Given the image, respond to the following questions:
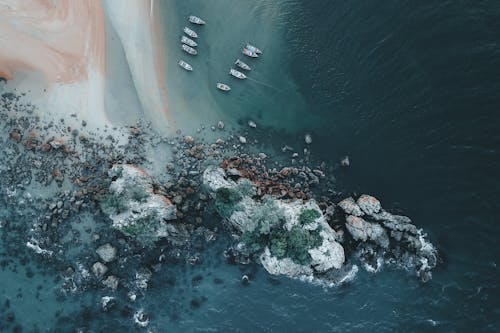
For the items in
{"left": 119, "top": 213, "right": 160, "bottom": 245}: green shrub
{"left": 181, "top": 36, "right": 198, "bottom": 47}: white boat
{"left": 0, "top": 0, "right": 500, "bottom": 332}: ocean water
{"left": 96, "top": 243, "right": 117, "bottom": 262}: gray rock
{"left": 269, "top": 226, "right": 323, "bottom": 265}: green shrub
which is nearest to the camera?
{"left": 0, "top": 0, "right": 500, "bottom": 332}: ocean water

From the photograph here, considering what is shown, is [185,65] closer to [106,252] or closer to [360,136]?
[360,136]

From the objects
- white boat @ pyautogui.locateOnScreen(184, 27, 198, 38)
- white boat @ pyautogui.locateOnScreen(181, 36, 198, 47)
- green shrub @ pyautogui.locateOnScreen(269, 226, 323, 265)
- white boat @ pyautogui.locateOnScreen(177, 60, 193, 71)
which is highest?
white boat @ pyautogui.locateOnScreen(184, 27, 198, 38)

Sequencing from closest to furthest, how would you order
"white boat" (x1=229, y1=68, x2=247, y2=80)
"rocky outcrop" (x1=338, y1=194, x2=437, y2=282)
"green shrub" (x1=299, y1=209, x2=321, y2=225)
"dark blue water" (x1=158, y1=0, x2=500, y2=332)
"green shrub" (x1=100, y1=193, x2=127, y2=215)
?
"dark blue water" (x1=158, y1=0, x2=500, y2=332)
"green shrub" (x1=299, y1=209, x2=321, y2=225)
"rocky outcrop" (x1=338, y1=194, x2=437, y2=282)
"green shrub" (x1=100, y1=193, x2=127, y2=215)
"white boat" (x1=229, y1=68, x2=247, y2=80)

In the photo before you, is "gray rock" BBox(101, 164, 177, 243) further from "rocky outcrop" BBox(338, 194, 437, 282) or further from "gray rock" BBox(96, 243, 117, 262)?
"rocky outcrop" BBox(338, 194, 437, 282)

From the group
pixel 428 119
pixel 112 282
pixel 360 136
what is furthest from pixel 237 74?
pixel 112 282

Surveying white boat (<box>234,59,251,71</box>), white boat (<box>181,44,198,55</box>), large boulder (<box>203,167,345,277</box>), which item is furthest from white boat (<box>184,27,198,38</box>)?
large boulder (<box>203,167,345,277</box>)

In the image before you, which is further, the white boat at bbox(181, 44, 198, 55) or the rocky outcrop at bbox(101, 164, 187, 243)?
the white boat at bbox(181, 44, 198, 55)

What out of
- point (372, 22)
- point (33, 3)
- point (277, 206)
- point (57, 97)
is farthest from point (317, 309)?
point (33, 3)
